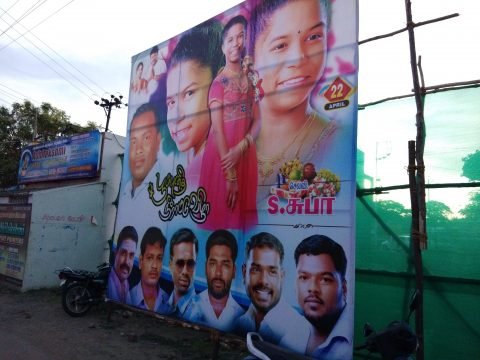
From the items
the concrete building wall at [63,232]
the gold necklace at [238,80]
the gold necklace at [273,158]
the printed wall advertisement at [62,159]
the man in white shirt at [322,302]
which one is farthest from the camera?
the printed wall advertisement at [62,159]

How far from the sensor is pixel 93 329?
6.69 meters

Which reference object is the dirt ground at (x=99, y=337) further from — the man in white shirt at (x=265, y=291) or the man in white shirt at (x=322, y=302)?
the man in white shirt at (x=322, y=302)

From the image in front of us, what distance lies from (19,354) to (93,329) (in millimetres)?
1485

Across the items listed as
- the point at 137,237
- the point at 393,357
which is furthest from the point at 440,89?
the point at 137,237

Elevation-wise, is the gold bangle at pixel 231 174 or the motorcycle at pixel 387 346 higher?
the gold bangle at pixel 231 174

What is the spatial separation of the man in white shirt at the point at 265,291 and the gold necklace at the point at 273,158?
848 millimetres

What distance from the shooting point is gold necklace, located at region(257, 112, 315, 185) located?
517 cm

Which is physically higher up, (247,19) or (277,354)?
(247,19)

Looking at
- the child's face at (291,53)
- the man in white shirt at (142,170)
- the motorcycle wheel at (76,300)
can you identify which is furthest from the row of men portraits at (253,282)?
the child's face at (291,53)

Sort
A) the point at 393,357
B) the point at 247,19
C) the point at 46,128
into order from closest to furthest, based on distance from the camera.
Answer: the point at 393,357, the point at 247,19, the point at 46,128

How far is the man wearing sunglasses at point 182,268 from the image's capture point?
20.7 ft

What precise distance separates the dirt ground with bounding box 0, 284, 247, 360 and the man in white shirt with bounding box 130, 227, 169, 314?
36cm

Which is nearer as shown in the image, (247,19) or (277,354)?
(277,354)

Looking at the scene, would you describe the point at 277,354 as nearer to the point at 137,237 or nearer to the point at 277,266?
the point at 277,266
